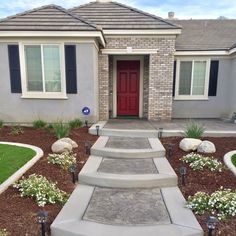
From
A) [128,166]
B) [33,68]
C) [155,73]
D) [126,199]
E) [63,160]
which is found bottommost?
[126,199]

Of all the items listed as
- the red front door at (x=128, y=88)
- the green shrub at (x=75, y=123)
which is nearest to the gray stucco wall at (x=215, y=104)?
the red front door at (x=128, y=88)

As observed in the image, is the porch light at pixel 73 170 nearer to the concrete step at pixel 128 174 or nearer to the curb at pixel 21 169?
the concrete step at pixel 128 174

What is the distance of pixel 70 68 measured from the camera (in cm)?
852

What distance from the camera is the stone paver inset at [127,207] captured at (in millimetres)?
3363

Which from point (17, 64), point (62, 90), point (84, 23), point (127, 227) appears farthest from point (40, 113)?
point (127, 227)

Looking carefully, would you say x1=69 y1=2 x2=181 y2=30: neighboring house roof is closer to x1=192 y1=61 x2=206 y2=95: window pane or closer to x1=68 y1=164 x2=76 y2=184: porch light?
x1=192 y1=61 x2=206 y2=95: window pane

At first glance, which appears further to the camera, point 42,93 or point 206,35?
point 206,35

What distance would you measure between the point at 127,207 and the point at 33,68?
22.1 feet

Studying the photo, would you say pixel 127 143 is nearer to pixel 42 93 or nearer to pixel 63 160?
pixel 63 160

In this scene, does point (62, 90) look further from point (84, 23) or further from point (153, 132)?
point (153, 132)

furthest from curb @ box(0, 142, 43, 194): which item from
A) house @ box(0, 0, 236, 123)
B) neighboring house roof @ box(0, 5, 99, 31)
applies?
neighboring house roof @ box(0, 5, 99, 31)

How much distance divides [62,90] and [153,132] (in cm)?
368

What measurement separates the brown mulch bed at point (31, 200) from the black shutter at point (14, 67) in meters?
1.98

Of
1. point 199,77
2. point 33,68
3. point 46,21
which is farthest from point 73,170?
point 199,77
